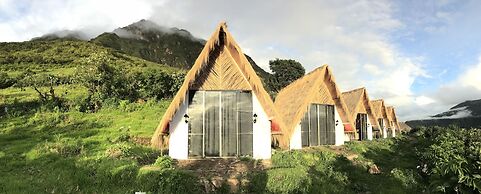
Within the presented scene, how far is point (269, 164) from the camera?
1470cm

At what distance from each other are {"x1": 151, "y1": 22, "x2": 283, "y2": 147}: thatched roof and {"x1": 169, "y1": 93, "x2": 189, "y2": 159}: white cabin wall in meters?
0.41

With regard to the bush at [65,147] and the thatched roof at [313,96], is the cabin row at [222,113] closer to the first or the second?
the bush at [65,147]

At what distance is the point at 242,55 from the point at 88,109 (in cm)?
1960

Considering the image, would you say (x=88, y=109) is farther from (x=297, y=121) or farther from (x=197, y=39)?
(x=197, y=39)

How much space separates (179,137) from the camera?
15.5 meters

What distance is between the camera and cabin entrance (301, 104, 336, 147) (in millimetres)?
22438

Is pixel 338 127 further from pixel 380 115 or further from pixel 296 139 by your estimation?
pixel 380 115

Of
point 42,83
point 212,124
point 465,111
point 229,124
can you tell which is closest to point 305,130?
point 229,124

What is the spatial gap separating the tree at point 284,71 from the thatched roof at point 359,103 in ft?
110

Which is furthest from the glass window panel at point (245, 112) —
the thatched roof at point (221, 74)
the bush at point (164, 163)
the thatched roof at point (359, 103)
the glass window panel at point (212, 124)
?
the thatched roof at point (359, 103)

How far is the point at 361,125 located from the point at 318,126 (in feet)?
38.6

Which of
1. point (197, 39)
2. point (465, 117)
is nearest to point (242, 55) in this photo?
point (465, 117)

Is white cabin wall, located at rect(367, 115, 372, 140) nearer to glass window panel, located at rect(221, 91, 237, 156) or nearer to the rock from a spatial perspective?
the rock

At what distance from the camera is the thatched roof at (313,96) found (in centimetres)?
2130
